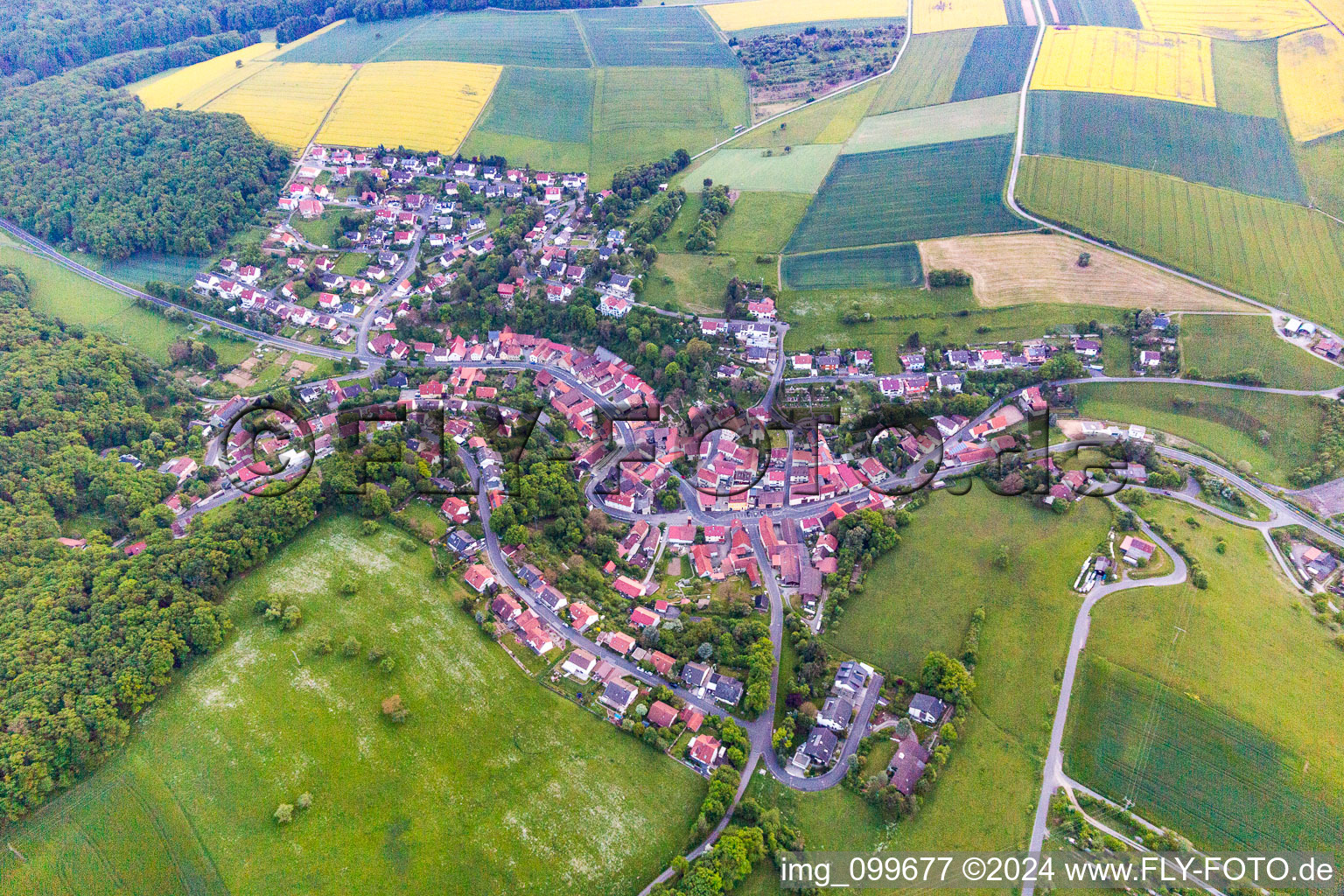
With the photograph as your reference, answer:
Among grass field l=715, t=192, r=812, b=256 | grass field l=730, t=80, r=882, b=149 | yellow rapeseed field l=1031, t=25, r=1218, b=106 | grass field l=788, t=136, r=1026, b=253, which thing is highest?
yellow rapeseed field l=1031, t=25, r=1218, b=106

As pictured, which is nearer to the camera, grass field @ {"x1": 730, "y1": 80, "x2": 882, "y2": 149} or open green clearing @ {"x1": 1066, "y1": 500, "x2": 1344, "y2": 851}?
open green clearing @ {"x1": 1066, "y1": 500, "x2": 1344, "y2": 851}

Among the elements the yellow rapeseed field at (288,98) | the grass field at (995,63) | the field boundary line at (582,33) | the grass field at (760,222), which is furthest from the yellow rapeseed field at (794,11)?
the yellow rapeseed field at (288,98)

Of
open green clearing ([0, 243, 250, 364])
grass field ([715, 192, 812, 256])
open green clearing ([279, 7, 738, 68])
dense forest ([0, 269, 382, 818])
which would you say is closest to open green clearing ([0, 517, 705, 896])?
dense forest ([0, 269, 382, 818])

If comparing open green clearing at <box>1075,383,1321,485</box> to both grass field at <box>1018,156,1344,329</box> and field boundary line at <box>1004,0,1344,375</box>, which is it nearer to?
field boundary line at <box>1004,0,1344,375</box>

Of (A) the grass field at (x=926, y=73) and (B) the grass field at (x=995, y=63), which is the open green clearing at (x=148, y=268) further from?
(B) the grass field at (x=995, y=63)

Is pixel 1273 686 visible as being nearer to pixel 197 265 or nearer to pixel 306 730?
pixel 306 730

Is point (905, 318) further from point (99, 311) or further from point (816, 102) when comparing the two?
point (99, 311)

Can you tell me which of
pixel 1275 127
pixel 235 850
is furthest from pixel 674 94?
pixel 235 850
